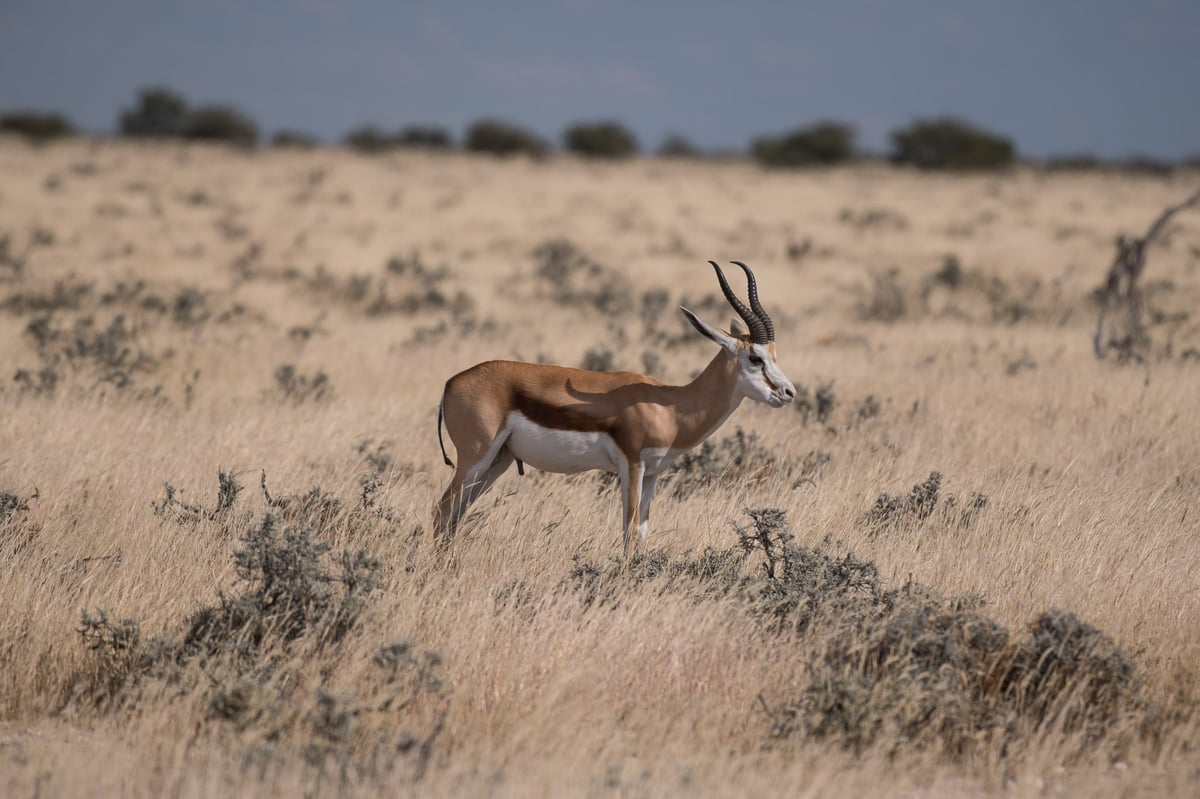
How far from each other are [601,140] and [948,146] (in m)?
23.6

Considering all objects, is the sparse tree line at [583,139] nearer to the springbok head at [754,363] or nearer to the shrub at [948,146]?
the shrub at [948,146]

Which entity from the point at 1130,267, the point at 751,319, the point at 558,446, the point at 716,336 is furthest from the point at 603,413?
the point at 1130,267

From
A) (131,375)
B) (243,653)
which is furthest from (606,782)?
(131,375)

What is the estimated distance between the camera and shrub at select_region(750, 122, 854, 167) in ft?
223

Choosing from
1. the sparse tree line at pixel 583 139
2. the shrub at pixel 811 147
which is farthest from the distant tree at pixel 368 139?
the shrub at pixel 811 147

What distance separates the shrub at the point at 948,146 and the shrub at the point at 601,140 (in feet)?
61.3

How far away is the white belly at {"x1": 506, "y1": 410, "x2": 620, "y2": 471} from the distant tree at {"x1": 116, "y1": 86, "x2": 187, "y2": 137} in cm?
7911

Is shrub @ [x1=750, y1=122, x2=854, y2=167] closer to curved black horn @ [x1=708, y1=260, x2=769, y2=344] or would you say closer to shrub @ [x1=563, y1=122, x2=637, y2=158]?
shrub @ [x1=563, y1=122, x2=637, y2=158]

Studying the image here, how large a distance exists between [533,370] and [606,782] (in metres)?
3.11

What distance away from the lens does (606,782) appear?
4.12 metres

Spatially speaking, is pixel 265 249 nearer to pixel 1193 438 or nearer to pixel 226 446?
pixel 226 446

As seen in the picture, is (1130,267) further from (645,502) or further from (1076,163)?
(1076,163)

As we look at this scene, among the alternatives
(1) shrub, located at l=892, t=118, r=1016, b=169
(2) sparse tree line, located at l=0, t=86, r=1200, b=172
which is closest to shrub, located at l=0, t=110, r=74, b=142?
(2) sparse tree line, located at l=0, t=86, r=1200, b=172

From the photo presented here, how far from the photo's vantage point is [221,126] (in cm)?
7206
